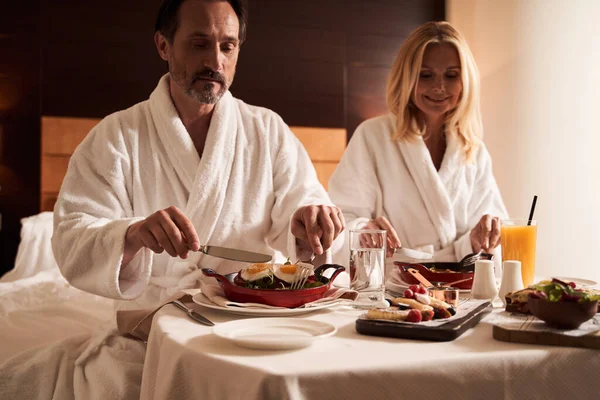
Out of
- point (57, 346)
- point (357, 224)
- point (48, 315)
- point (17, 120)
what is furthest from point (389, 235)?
point (17, 120)

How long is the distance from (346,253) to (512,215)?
2222 mm

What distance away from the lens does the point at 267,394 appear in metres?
0.83

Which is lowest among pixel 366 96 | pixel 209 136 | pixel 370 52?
pixel 209 136

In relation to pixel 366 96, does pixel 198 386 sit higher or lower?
lower

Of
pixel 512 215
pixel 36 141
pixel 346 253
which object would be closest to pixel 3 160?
pixel 36 141

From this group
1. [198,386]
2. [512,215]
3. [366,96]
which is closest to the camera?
[198,386]

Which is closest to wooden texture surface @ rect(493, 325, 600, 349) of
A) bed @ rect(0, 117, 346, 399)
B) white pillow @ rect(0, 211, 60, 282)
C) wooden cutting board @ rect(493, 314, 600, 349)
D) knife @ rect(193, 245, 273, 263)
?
wooden cutting board @ rect(493, 314, 600, 349)

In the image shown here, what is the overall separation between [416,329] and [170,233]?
1.84 feet

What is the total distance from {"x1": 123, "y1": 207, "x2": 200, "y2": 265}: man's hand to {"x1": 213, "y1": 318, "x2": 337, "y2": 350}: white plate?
0.92 ft

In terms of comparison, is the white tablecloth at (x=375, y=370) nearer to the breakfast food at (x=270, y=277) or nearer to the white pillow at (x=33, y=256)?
the breakfast food at (x=270, y=277)

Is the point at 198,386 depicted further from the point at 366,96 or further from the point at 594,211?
the point at 366,96

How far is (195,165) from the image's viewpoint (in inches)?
73.4

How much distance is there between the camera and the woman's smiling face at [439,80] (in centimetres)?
244

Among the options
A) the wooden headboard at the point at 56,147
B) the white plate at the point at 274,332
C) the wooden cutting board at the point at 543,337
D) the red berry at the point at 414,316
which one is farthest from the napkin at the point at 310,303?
the wooden headboard at the point at 56,147
